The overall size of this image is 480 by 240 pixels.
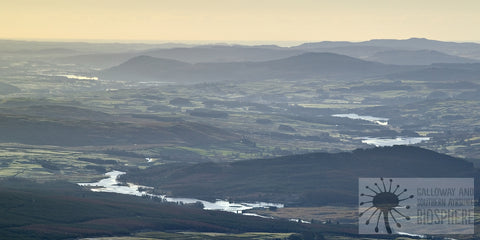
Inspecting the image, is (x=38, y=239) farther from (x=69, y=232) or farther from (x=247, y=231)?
(x=247, y=231)

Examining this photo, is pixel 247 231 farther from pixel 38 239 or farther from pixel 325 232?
pixel 38 239

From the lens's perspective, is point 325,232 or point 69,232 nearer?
point 69,232

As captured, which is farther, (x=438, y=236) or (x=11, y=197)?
(x=11, y=197)

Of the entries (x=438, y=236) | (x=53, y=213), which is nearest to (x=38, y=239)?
(x=53, y=213)

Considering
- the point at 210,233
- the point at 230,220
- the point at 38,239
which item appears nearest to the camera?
the point at 38,239

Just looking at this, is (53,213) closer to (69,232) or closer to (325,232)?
(69,232)

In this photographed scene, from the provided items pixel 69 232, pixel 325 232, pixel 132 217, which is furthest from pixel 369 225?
pixel 69 232

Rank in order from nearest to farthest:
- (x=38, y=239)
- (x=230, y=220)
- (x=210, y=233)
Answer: (x=38, y=239) < (x=210, y=233) < (x=230, y=220)

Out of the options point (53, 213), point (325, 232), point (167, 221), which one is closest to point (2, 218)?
point (53, 213)
